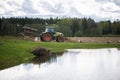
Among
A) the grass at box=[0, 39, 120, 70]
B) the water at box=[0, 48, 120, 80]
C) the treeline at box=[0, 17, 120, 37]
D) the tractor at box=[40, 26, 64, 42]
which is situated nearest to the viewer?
the water at box=[0, 48, 120, 80]

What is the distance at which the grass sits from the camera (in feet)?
71.3

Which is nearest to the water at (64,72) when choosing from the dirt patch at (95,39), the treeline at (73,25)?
the treeline at (73,25)

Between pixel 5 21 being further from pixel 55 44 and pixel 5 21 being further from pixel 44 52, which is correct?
pixel 55 44

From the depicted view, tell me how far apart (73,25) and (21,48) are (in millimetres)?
5780

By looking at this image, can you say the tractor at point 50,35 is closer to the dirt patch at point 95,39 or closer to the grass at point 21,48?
the grass at point 21,48

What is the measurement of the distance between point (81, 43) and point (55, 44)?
2.80m

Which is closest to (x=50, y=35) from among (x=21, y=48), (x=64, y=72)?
(x=21, y=48)

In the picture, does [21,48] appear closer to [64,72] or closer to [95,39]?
[95,39]

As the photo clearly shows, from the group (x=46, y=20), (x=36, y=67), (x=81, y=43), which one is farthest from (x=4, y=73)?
(x=81, y=43)

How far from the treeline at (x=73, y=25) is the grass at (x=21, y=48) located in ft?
3.03

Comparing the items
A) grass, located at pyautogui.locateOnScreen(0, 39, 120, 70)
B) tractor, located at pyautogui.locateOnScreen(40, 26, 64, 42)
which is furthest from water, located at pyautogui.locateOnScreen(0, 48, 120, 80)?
tractor, located at pyautogui.locateOnScreen(40, 26, 64, 42)

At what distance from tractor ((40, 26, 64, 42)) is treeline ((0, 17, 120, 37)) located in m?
0.38

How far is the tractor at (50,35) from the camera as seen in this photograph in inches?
1195

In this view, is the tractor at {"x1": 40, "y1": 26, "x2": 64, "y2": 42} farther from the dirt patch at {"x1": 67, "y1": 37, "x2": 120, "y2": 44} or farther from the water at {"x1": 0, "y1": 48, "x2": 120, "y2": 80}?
the water at {"x1": 0, "y1": 48, "x2": 120, "y2": 80}
